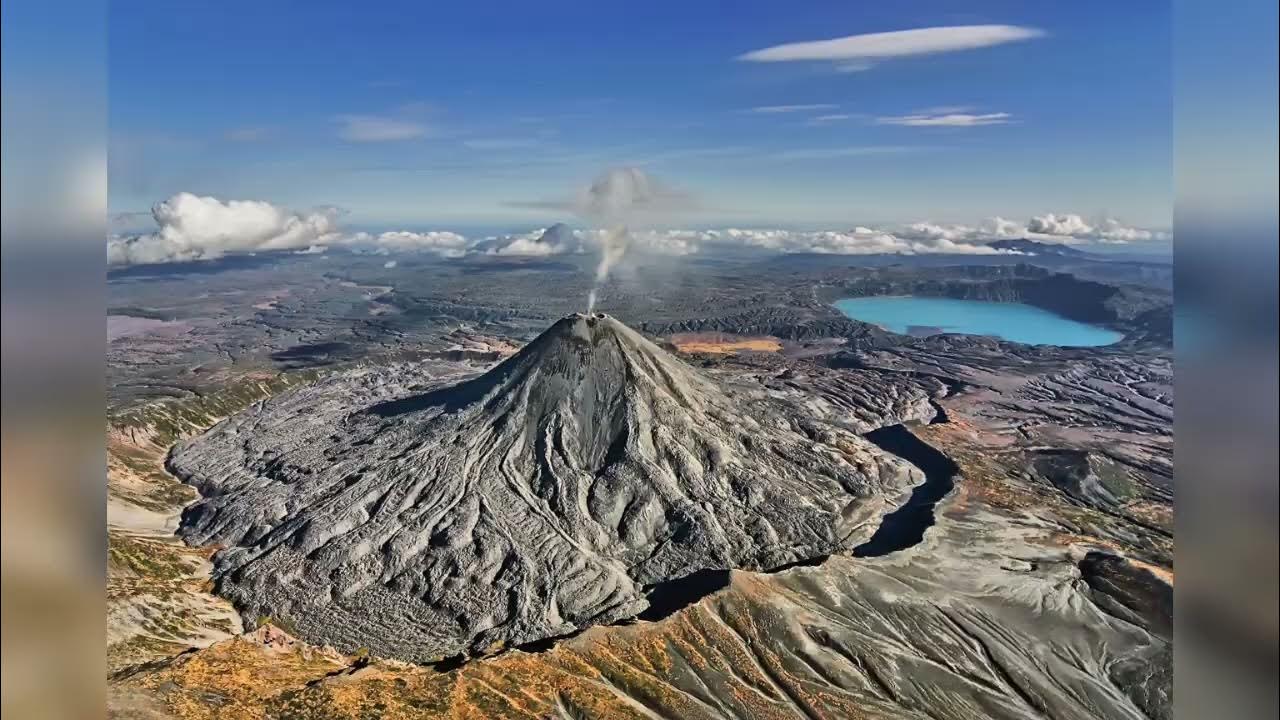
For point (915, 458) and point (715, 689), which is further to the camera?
point (915, 458)

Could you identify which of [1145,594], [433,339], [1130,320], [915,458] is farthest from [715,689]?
[1130,320]

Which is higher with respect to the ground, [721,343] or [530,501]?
[721,343]

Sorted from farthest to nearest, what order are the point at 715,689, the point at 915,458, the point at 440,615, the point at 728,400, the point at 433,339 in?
1. the point at 433,339
2. the point at 915,458
3. the point at 728,400
4. the point at 440,615
5. the point at 715,689

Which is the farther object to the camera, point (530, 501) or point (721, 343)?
point (721, 343)

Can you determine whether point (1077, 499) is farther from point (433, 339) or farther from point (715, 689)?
point (433, 339)
